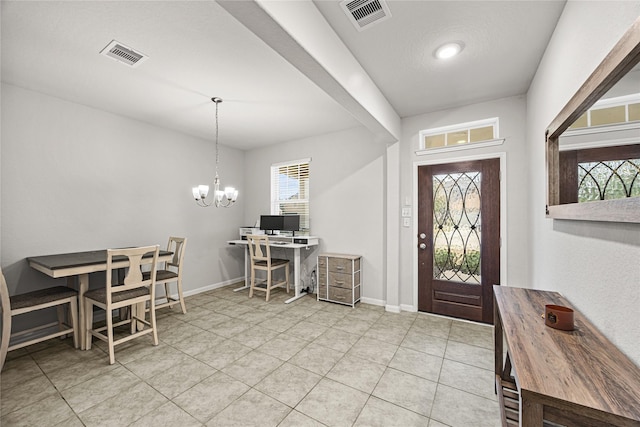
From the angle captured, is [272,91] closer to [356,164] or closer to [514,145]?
[356,164]

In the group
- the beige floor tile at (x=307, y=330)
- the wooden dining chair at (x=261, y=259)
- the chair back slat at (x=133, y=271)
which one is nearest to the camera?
the chair back slat at (x=133, y=271)

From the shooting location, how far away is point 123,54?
2229 mm

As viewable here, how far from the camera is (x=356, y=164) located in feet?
13.5

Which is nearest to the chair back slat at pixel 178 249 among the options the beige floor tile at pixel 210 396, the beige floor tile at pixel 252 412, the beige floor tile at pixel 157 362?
the beige floor tile at pixel 157 362

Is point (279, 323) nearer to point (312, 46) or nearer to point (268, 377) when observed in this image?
point (268, 377)

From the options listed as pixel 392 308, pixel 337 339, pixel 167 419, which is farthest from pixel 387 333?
pixel 167 419

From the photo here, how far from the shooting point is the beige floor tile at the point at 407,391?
6.03 feet

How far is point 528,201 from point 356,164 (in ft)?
7.29

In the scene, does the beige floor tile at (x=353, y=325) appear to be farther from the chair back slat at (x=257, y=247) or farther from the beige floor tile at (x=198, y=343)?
the chair back slat at (x=257, y=247)

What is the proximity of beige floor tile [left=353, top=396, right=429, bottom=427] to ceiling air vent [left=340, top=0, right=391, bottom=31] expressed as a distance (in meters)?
2.74

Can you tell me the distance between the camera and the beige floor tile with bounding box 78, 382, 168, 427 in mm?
1704

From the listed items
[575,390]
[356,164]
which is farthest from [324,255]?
[575,390]

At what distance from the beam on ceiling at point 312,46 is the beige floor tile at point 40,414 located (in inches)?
108

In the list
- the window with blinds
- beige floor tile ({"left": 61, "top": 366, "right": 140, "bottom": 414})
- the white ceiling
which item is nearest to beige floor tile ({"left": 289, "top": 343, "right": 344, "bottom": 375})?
beige floor tile ({"left": 61, "top": 366, "right": 140, "bottom": 414})
